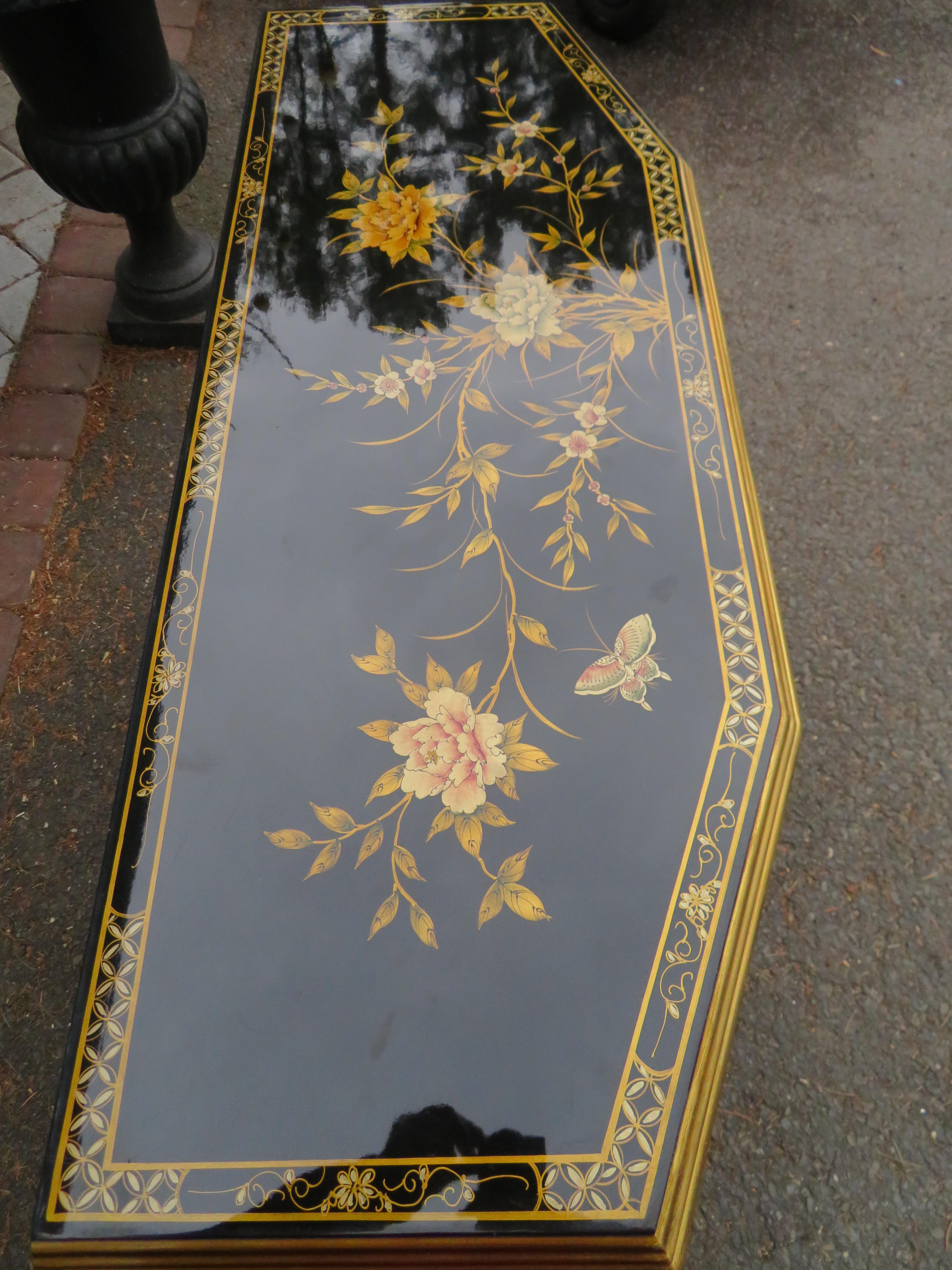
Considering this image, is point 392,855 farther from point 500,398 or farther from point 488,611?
point 500,398

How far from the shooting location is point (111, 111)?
2158 millimetres

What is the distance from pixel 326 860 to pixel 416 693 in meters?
0.30

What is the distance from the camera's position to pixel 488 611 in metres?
1.52

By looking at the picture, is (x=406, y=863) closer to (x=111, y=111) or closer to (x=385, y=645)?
(x=385, y=645)

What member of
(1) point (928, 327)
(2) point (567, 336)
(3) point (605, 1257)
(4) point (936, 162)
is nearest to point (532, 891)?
(3) point (605, 1257)

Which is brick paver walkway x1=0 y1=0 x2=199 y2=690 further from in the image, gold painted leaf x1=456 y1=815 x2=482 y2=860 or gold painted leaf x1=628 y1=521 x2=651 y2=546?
gold painted leaf x1=628 y1=521 x2=651 y2=546

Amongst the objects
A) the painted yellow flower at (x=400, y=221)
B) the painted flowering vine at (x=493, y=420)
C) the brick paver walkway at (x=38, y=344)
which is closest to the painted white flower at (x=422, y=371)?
the painted flowering vine at (x=493, y=420)

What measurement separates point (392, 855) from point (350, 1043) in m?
0.25

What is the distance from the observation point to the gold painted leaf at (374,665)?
4.83ft

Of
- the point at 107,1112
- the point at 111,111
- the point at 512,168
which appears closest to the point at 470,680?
the point at 107,1112

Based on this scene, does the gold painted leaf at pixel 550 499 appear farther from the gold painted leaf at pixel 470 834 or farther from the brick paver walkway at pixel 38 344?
the brick paver walkway at pixel 38 344

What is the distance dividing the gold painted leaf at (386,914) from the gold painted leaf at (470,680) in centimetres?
33

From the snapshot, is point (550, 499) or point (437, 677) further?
point (550, 499)

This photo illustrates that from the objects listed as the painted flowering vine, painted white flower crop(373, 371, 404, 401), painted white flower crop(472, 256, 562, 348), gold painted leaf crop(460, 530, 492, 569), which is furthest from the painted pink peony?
painted white flower crop(472, 256, 562, 348)
